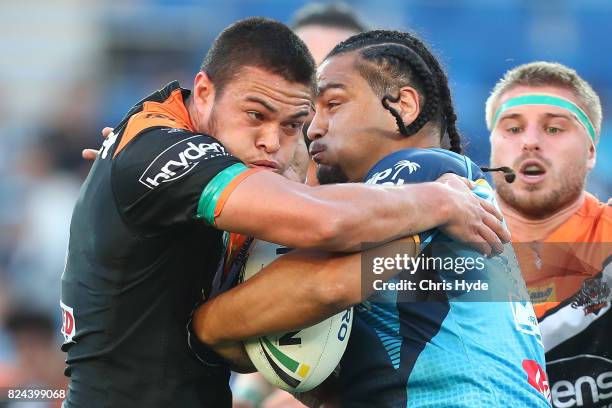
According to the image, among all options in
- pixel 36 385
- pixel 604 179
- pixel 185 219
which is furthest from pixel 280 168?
pixel 604 179

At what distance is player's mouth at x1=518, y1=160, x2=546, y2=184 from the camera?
17.9 ft

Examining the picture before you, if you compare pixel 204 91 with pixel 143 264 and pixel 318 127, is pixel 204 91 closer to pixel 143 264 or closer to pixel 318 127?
pixel 318 127

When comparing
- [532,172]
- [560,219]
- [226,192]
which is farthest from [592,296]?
[226,192]

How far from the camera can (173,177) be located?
3600 millimetres

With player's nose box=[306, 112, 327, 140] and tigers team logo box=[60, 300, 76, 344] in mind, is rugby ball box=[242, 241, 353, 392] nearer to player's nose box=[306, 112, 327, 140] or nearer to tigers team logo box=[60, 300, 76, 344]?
tigers team logo box=[60, 300, 76, 344]

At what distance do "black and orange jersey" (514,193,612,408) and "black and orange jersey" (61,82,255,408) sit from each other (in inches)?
81.2

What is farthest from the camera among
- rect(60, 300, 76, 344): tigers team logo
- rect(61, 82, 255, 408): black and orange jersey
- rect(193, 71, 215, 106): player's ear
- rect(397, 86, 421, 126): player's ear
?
rect(397, 86, 421, 126): player's ear

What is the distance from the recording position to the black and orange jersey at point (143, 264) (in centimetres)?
364

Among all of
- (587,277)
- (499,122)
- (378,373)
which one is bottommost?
(378,373)

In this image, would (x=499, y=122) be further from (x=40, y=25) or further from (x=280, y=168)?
(x=40, y=25)

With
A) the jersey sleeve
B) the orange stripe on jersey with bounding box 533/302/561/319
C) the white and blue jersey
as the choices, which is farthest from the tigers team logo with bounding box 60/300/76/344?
the orange stripe on jersey with bounding box 533/302/561/319

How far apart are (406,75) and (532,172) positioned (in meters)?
1.41

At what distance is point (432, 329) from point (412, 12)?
→ 31.5 ft

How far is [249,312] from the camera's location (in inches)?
144
